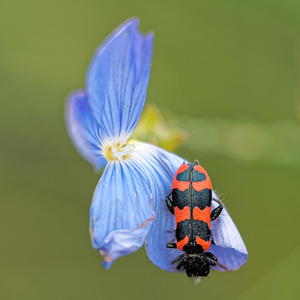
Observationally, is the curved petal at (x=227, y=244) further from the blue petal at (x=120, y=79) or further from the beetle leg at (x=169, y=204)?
the blue petal at (x=120, y=79)

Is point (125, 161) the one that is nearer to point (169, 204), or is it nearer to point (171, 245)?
point (169, 204)

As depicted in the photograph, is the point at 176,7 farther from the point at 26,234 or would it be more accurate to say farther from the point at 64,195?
the point at 26,234

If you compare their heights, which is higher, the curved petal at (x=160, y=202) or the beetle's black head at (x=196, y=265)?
the curved petal at (x=160, y=202)

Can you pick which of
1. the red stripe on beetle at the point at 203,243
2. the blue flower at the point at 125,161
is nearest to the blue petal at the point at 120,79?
the blue flower at the point at 125,161

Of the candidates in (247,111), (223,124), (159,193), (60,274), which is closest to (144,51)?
(159,193)

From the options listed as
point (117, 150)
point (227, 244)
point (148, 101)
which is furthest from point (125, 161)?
point (148, 101)

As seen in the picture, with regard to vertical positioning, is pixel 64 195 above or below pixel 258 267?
above
